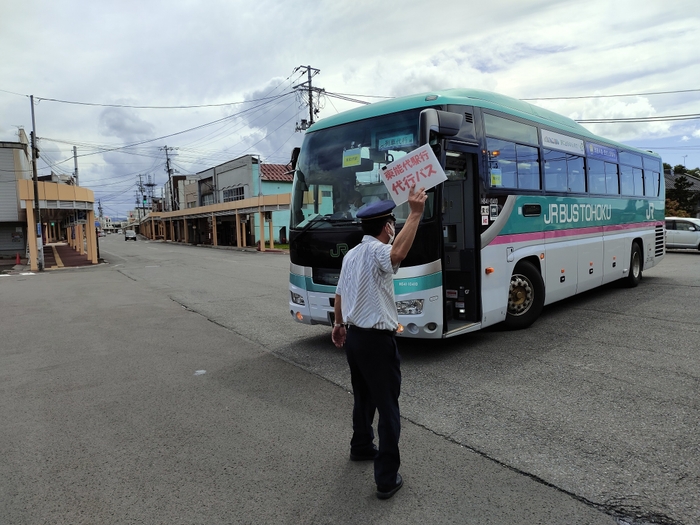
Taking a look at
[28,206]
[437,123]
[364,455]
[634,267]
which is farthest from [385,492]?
[28,206]

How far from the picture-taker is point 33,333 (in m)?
9.09

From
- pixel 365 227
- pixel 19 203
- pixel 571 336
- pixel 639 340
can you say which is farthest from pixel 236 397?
pixel 19 203

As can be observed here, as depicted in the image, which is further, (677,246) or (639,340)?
(677,246)

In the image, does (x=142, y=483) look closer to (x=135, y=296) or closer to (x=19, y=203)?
(x=135, y=296)

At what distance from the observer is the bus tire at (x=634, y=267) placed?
11.5 m

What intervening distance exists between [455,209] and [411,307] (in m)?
1.77

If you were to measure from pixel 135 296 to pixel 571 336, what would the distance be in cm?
1164

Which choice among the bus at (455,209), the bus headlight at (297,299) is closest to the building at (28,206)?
the bus headlight at (297,299)

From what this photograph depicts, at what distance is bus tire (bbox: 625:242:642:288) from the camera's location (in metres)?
11.5

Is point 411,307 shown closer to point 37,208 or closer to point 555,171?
point 555,171

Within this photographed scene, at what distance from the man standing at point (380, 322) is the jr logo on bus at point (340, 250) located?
271 centimetres

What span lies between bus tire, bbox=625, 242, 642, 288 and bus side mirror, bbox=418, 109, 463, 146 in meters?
7.85

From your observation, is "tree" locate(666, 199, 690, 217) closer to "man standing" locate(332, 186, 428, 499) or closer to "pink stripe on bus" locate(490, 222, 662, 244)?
"pink stripe on bus" locate(490, 222, 662, 244)

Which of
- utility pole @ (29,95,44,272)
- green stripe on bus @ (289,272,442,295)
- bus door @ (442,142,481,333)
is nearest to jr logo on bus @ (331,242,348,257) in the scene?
green stripe on bus @ (289,272,442,295)
